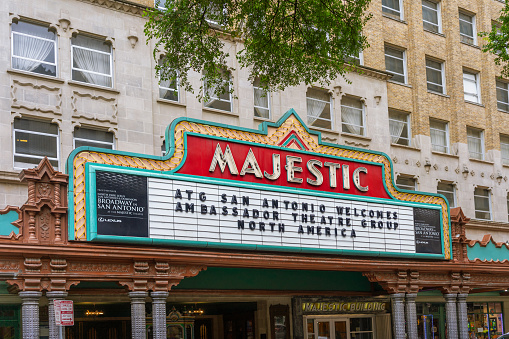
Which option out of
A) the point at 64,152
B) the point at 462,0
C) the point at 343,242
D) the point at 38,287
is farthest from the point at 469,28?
the point at 38,287

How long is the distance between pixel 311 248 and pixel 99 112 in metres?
8.86

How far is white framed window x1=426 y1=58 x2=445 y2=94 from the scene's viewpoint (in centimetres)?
3650

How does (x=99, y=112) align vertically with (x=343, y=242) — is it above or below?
above

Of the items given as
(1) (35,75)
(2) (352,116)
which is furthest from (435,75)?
(1) (35,75)

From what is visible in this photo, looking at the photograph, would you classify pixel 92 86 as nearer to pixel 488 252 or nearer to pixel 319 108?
pixel 319 108

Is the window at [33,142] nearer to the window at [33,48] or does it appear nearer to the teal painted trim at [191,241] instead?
the window at [33,48]

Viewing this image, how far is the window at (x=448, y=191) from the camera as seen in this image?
3526 cm

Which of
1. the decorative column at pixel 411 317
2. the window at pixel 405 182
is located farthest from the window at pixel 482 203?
the decorative column at pixel 411 317

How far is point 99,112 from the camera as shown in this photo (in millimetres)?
24172

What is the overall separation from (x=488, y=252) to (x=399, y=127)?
29.3ft

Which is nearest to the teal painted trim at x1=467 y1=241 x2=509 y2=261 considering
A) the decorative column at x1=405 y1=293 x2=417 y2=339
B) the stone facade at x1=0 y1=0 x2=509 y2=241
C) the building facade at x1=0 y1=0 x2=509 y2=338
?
the building facade at x1=0 y1=0 x2=509 y2=338

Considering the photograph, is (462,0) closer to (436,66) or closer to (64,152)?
(436,66)

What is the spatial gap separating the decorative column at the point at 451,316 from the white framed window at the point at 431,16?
16.9m

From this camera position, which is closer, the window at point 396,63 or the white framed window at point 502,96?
the window at point 396,63
